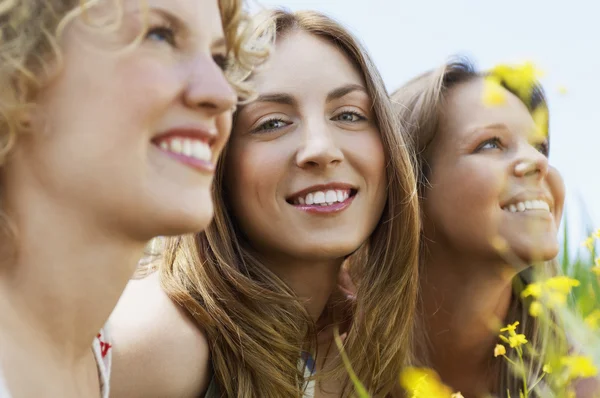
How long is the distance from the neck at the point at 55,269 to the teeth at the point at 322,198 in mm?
945

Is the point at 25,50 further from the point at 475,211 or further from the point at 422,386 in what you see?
the point at 475,211

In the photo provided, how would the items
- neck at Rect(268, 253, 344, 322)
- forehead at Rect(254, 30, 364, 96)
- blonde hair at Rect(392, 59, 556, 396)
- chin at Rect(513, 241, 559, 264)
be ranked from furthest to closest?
blonde hair at Rect(392, 59, 556, 396) < chin at Rect(513, 241, 559, 264) < neck at Rect(268, 253, 344, 322) < forehead at Rect(254, 30, 364, 96)

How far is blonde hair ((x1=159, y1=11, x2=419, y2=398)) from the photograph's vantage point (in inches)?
94.7

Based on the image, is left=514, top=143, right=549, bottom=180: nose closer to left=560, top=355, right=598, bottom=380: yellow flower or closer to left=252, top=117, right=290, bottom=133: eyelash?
left=252, top=117, right=290, bottom=133: eyelash

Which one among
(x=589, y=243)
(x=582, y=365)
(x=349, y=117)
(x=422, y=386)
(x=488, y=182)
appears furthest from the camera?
(x=488, y=182)

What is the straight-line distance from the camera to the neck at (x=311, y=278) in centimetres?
260

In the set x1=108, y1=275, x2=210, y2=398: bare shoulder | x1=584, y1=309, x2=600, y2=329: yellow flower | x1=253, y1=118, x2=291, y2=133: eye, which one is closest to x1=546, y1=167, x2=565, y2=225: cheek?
x1=253, y1=118, x2=291, y2=133: eye

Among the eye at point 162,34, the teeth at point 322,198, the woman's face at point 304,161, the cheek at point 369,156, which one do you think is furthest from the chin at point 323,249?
the eye at point 162,34

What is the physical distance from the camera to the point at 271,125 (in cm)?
250

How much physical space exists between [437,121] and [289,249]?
3.38 ft

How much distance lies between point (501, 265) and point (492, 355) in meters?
0.41

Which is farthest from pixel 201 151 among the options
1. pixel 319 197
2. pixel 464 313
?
pixel 464 313

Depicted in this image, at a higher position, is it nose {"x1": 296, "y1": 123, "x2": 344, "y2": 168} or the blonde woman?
nose {"x1": 296, "y1": 123, "x2": 344, "y2": 168}

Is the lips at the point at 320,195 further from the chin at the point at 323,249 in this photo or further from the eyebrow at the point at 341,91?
the eyebrow at the point at 341,91
